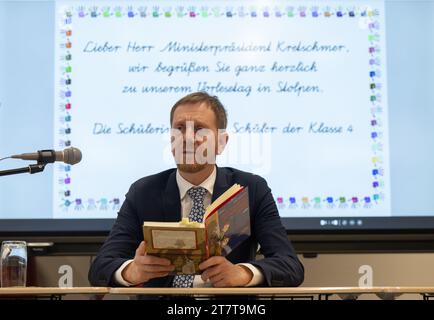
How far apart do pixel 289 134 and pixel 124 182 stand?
867mm

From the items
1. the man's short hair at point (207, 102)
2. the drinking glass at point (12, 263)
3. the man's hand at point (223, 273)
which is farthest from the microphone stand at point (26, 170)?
the man's short hair at point (207, 102)

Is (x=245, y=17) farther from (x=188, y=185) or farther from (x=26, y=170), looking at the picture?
(x=26, y=170)

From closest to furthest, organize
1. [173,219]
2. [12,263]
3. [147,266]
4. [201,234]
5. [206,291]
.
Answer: [206,291] < [201,234] < [147,266] < [12,263] < [173,219]

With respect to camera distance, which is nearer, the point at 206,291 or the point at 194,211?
the point at 206,291

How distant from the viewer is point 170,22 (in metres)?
3.62

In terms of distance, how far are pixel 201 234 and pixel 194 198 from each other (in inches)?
26.0

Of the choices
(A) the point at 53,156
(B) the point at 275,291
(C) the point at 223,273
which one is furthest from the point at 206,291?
(A) the point at 53,156

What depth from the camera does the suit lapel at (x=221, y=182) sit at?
276cm

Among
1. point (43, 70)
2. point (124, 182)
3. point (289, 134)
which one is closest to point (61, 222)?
point (124, 182)

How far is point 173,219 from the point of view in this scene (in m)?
2.74

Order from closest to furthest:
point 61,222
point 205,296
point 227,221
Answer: point 205,296
point 227,221
point 61,222

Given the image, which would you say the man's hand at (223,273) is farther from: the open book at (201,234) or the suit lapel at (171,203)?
the suit lapel at (171,203)

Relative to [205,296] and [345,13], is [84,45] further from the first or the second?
[205,296]

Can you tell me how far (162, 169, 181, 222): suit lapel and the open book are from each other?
335 mm
